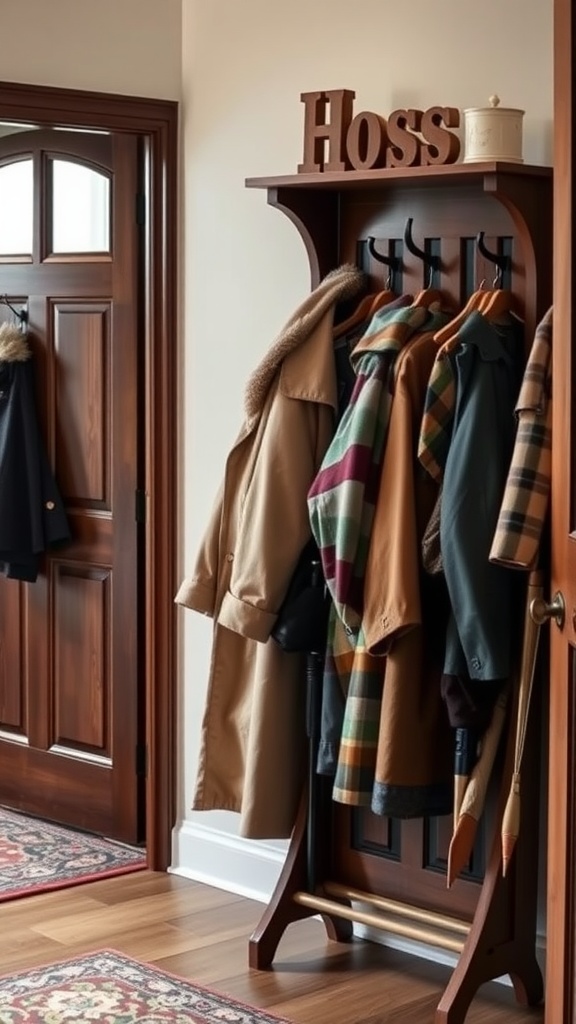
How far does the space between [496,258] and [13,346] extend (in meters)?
1.78

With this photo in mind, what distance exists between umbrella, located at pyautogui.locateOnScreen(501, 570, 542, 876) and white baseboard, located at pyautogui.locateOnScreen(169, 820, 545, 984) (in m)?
0.94

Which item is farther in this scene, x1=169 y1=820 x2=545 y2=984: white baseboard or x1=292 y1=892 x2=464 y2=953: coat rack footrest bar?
x1=169 y1=820 x2=545 y2=984: white baseboard

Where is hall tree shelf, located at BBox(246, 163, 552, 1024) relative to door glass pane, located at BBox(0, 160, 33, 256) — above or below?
below

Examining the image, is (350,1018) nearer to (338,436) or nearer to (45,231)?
(338,436)

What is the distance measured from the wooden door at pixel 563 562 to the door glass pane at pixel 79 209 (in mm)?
2220

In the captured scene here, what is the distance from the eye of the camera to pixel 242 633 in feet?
11.3

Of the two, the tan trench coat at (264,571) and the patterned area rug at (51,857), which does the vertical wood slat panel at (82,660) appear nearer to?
the patterned area rug at (51,857)

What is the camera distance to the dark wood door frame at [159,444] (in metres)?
4.12

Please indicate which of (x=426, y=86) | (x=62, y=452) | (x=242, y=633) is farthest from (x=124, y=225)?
(x=242, y=633)

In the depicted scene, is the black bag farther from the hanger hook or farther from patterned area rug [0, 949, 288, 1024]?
patterned area rug [0, 949, 288, 1024]

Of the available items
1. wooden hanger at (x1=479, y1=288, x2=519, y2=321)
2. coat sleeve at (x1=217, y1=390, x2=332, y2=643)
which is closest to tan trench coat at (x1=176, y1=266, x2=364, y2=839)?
Answer: coat sleeve at (x1=217, y1=390, x2=332, y2=643)

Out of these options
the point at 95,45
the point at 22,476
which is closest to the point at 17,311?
the point at 22,476

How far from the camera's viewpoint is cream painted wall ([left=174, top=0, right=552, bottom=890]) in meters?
3.54

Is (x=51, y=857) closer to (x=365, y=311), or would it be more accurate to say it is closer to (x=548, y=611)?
(x=365, y=311)
